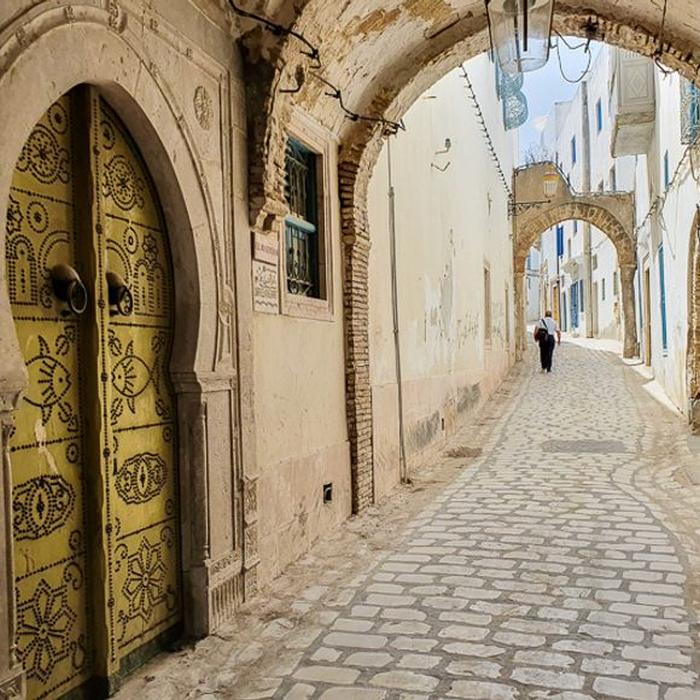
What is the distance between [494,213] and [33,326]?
1670cm

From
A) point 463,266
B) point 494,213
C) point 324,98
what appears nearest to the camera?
point 324,98

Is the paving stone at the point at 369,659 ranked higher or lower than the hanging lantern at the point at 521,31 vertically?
lower

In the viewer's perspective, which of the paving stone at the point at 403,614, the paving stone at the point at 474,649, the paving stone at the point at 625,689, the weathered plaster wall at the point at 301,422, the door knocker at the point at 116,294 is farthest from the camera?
the weathered plaster wall at the point at 301,422

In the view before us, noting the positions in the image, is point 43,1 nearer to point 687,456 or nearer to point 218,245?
point 218,245

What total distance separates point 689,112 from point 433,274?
3.91 meters

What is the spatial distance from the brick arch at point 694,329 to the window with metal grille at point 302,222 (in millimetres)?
6187

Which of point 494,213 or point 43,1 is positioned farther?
point 494,213

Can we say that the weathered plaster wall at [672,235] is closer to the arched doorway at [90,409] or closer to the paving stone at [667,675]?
the paving stone at [667,675]

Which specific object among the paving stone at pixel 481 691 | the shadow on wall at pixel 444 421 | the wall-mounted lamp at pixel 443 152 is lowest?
the paving stone at pixel 481 691

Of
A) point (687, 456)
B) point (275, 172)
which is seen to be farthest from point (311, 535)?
point (687, 456)

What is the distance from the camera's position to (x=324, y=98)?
5.92 metres

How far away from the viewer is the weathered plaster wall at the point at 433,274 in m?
7.74

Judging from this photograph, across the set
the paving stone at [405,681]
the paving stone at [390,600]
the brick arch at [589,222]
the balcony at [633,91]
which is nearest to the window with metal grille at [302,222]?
the paving stone at [390,600]

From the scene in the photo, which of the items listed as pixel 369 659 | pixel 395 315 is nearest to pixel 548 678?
pixel 369 659
